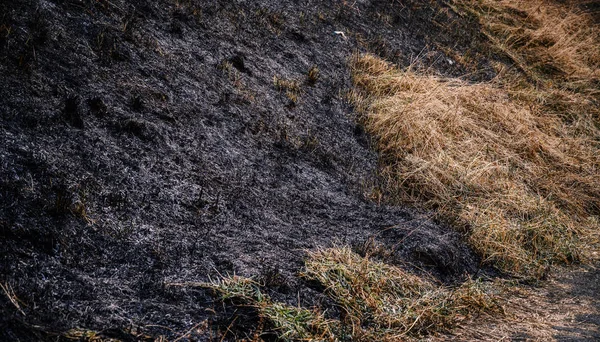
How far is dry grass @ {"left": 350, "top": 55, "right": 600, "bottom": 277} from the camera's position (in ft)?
15.1

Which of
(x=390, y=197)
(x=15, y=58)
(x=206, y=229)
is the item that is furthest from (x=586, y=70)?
(x=15, y=58)

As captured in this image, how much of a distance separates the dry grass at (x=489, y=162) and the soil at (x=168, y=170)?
11.2 inches

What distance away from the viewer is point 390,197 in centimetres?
464

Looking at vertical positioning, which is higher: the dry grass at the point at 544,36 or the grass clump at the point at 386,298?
the dry grass at the point at 544,36

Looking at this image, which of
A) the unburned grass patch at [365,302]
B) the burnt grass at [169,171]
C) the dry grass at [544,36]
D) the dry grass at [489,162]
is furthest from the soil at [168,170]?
the dry grass at [544,36]

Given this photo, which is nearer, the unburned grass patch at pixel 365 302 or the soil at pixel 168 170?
the soil at pixel 168 170

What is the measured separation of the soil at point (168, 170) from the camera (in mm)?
2545

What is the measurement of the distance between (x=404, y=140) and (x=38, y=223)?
352 cm

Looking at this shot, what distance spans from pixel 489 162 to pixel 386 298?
2717 mm

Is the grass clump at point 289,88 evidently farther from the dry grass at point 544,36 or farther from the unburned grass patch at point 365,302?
the dry grass at point 544,36

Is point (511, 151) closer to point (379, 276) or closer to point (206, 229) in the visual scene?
point (379, 276)

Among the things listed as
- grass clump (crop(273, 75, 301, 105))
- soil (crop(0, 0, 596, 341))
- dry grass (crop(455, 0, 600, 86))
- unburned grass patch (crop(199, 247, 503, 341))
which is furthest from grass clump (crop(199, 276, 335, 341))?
dry grass (crop(455, 0, 600, 86))

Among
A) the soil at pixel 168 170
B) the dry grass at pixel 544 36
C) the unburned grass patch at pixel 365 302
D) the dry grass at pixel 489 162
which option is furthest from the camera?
the dry grass at pixel 544 36

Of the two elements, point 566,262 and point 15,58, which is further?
point 566,262
